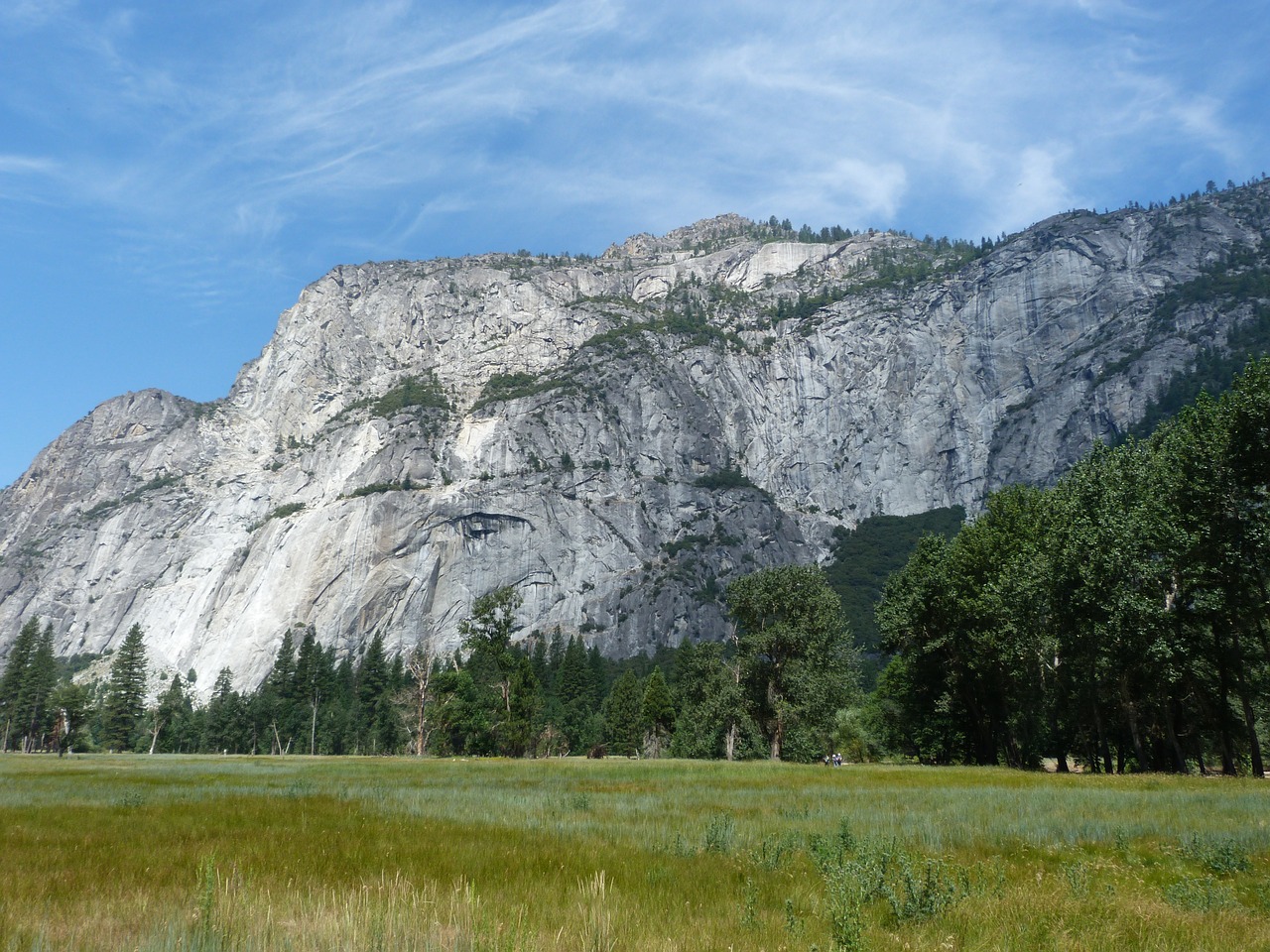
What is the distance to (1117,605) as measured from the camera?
36406 mm

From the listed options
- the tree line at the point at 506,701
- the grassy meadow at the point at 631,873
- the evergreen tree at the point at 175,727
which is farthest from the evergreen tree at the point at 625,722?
the grassy meadow at the point at 631,873

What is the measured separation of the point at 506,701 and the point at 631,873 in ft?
216

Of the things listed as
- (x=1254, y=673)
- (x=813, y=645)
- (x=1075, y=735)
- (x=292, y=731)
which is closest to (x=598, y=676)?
(x=292, y=731)

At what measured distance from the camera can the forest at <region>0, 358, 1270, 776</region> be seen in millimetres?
34969

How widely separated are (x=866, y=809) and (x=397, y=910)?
14630mm

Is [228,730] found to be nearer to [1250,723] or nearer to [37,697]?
[37,697]

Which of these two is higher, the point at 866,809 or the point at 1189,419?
the point at 1189,419

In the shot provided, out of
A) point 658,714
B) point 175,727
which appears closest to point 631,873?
point 658,714

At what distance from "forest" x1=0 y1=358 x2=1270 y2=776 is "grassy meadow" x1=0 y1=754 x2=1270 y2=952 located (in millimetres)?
17389

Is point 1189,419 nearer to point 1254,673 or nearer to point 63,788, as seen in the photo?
point 1254,673

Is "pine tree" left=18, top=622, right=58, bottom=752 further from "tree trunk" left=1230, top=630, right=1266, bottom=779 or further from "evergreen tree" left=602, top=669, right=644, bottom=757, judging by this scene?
"tree trunk" left=1230, top=630, right=1266, bottom=779

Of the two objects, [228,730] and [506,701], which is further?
[228,730]

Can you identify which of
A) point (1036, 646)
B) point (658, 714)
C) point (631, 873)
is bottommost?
point (658, 714)

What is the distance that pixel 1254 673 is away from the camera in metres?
43.7
